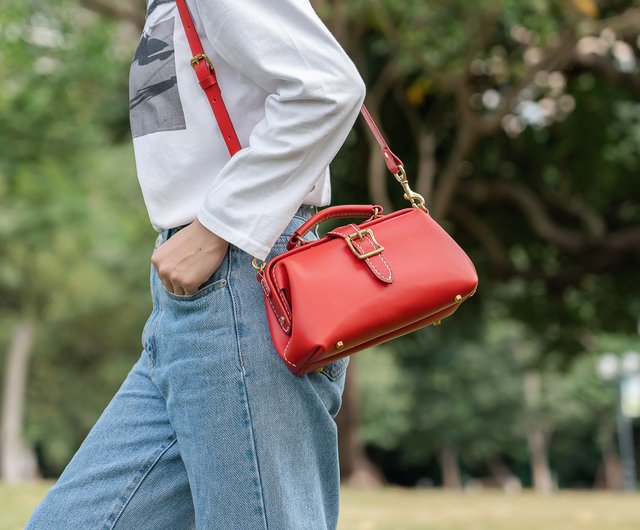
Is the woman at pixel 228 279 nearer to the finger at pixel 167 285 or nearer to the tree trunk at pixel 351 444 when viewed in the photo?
the finger at pixel 167 285

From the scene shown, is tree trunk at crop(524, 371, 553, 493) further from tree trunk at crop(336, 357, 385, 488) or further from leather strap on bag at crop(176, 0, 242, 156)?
leather strap on bag at crop(176, 0, 242, 156)

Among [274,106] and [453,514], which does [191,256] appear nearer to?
[274,106]

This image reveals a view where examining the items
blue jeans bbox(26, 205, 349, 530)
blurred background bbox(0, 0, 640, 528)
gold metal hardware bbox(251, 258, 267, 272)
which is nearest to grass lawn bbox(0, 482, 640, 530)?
blurred background bbox(0, 0, 640, 528)

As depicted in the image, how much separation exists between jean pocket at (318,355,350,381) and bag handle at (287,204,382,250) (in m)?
0.21

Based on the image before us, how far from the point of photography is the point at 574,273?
14.2m

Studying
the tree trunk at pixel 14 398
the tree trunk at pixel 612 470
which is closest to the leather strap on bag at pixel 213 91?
the tree trunk at pixel 14 398

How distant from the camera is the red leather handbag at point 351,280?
155cm

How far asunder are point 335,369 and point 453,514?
21.3ft

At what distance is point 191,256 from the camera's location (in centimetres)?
159

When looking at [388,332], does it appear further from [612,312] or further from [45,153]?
[45,153]

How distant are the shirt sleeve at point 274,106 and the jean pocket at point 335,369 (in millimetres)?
227

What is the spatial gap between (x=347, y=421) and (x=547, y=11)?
752 centimetres

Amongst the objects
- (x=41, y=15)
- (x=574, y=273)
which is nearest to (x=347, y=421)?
(x=574, y=273)

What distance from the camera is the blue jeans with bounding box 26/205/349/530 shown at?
1.58m
